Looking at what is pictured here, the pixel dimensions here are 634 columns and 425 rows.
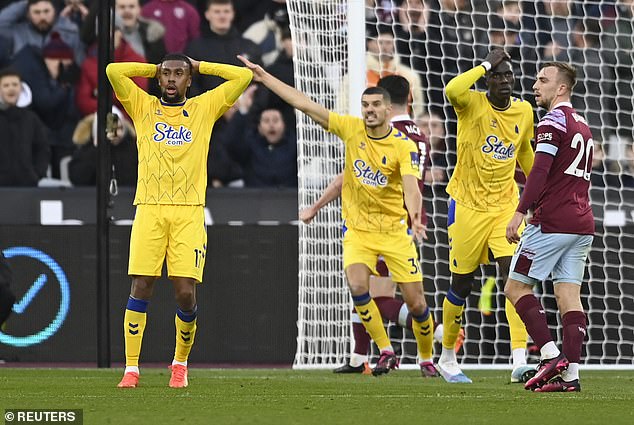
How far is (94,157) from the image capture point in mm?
14500

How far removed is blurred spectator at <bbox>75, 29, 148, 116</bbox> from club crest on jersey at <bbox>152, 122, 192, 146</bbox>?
6.04 m

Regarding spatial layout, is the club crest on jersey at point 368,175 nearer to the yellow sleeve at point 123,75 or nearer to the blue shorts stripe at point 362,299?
the blue shorts stripe at point 362,299

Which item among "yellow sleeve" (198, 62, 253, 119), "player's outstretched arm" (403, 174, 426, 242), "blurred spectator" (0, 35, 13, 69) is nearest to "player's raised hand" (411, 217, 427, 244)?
"player's outstretched arm" (403, 174, 426, 242)

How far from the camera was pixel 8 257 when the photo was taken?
12.1 m

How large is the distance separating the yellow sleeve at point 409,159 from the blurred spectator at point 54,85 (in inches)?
209

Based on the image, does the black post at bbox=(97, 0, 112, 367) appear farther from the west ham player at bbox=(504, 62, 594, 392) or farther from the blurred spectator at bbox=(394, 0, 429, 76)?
the west ham player at bbox=(504, 62, 594, 392)

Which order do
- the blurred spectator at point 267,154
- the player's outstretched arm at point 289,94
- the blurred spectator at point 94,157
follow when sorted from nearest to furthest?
the player's outstretched arm at point 289,94
the blurred spectator at point 94,157
the blurred spectator at point 267,154

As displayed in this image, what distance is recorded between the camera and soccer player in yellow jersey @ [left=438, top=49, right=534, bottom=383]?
32.8 ft

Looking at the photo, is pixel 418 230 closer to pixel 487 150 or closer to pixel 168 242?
pixel 487 150

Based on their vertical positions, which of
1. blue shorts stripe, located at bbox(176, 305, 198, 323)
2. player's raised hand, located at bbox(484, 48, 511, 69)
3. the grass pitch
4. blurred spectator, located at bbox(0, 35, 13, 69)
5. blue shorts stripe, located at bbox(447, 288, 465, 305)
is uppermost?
blurred spectator, located at bbox(0, 35, 13, 69)

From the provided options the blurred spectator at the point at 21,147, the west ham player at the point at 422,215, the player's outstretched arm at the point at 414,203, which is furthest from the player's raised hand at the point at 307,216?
the blurred spectator at the point at 21,147

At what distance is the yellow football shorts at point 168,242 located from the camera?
872cm

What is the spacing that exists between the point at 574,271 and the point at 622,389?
3.21 ft

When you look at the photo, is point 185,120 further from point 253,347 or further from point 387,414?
point 253,347
